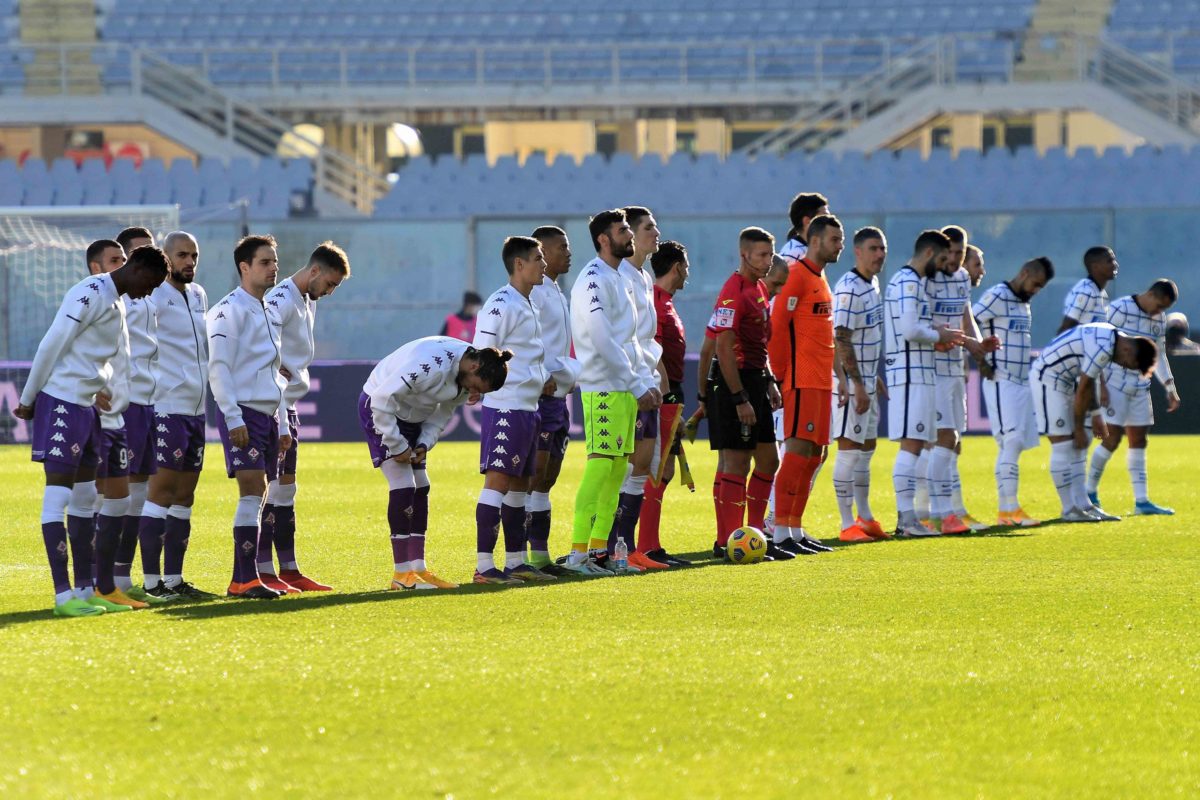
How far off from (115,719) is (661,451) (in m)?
4.90

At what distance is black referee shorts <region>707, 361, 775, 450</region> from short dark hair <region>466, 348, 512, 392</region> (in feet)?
6.29

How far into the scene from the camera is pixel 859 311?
10586 millimetres

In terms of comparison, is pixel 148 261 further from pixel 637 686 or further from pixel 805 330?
pixel 805 330

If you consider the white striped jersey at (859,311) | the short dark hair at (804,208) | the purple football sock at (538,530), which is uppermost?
the short dark hair at (804,208)

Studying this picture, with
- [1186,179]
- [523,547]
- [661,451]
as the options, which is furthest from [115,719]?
[1186,179]

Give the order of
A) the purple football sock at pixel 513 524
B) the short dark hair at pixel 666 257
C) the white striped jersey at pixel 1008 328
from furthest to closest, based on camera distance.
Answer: the white striped jersey at pixel 1008 328 → the short dark hair at pixel 666 257 → the purple football sock at pixel 513 524

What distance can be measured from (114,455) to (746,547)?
3.46m

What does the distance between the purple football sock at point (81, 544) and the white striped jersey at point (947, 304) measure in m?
5.74

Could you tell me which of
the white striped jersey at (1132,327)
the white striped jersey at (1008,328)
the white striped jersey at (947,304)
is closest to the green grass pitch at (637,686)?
the white striped jersey at (947,304)

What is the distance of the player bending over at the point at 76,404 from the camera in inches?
278

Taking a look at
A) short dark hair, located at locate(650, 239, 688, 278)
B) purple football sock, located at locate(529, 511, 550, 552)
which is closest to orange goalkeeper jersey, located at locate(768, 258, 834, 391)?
short dark hair, located at locate(650, 239, 688, 278)

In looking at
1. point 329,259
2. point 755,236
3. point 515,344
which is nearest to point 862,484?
point 755,236

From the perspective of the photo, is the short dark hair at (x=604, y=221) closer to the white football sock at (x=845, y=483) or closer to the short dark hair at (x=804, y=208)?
the short dark hair at (x=804, y=208)

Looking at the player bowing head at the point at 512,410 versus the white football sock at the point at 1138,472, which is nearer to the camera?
the player bowing head at the point at 512,410
